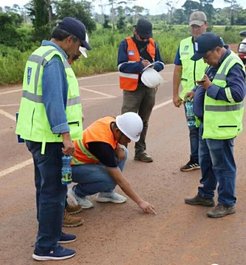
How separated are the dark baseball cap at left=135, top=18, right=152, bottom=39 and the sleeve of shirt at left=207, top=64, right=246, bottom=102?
1975mm

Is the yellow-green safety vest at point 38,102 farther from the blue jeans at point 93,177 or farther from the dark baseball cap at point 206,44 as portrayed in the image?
the dark baseball cap at point 206,44

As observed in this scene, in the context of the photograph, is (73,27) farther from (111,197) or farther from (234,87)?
(111,197)

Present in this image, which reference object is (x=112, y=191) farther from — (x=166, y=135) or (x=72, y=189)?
(x=166, y=135)

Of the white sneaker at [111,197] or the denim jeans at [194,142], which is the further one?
the denim jeans at [194,142]

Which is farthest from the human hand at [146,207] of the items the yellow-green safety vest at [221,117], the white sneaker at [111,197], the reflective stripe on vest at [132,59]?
the reflective stripe on vest at [132,59]

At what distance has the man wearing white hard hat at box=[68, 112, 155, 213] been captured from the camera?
14.4 feet

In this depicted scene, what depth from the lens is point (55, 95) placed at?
3.47m

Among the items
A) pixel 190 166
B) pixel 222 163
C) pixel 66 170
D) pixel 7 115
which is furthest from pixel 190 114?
pixel 7 115

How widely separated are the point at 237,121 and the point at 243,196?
1.09 metres

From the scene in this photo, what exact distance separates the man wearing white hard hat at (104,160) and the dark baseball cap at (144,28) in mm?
1762

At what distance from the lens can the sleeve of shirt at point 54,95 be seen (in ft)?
11.4

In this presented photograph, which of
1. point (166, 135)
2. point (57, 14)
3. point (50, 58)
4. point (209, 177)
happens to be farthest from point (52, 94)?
point (57, 14)

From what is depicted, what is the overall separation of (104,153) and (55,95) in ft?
3.43

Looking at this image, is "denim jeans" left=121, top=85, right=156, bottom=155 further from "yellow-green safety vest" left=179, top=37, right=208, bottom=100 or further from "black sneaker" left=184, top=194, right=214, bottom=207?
"black sneaker" left=184, top=194, right=214, bottom=207
